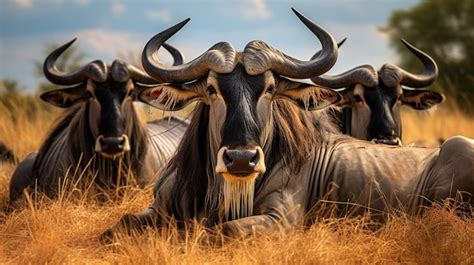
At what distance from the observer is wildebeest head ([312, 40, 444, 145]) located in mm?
10055

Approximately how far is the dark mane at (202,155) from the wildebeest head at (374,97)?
8.99 ft

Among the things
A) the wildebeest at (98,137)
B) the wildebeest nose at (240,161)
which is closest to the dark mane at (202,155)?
the wildebeest nose at (240,161)

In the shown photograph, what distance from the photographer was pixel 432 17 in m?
31.1

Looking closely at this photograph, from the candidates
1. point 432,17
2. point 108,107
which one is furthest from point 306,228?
point 432,17

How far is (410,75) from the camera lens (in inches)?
433

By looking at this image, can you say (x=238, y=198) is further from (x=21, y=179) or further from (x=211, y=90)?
(x=21, y=179)

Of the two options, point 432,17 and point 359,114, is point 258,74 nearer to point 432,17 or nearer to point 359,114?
point 359,114

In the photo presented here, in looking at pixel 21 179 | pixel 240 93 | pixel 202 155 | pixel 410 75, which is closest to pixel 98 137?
pixel 21 179

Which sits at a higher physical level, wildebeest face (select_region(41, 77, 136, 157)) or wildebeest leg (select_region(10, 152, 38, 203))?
wildebeest face (select_region(41, 77, 136, 157))

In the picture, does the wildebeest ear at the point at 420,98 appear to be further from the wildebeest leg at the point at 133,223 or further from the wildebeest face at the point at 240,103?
the wildebeest leg at the point at 133,223

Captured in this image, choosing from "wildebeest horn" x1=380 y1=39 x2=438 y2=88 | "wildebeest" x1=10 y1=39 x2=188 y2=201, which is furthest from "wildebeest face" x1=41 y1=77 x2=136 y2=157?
"wildebeest horn" x1=380 y1=39 x2=438 y2=88

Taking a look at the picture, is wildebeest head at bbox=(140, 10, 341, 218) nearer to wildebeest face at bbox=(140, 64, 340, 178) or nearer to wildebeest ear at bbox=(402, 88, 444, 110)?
wildebeest face at bbox=(140, 64, 340, 178)

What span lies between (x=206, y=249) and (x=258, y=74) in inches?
51.0

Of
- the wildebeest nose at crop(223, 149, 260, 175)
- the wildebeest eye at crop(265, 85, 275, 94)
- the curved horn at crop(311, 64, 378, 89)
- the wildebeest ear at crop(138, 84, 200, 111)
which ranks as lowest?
the wildebeest nose at crop(223, 149, 260, 175)
